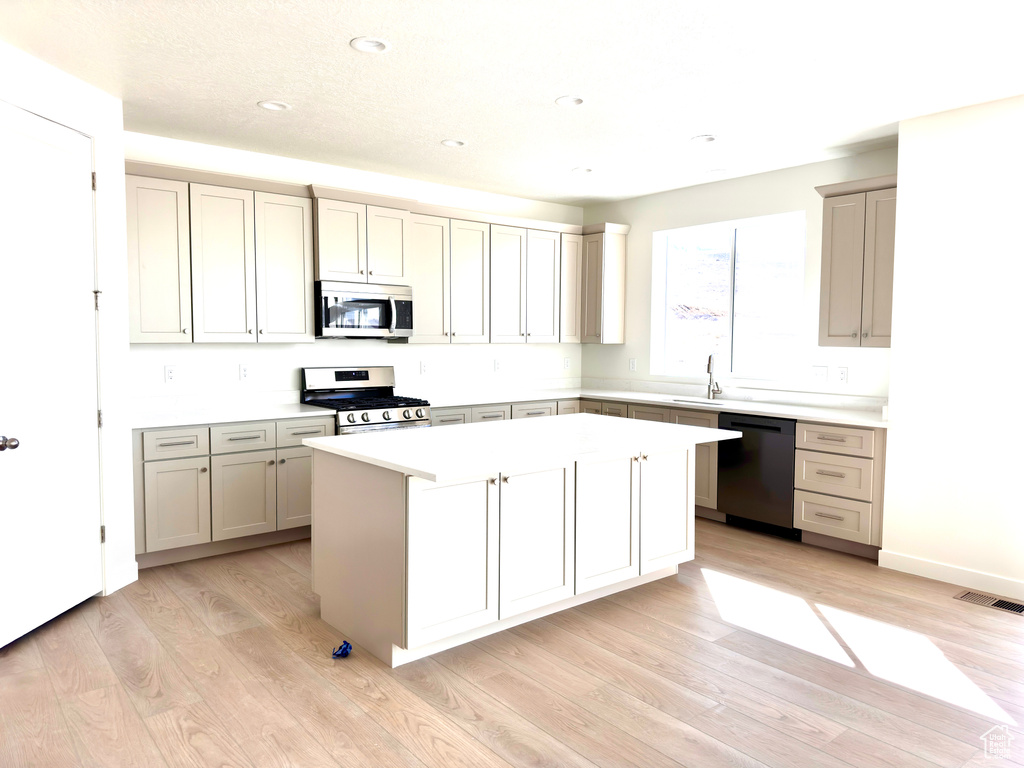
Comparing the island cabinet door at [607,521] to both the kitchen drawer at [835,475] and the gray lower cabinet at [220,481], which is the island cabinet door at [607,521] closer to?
the kitchen drawer at [835,475]

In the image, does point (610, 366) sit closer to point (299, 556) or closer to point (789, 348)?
point (789, 348)

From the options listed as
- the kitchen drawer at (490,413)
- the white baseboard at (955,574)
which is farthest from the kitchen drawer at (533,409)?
the white baseboard at (955,574)

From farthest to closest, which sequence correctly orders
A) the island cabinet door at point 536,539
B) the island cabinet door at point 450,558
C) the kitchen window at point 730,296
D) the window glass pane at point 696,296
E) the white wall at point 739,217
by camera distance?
the window glass pane at point 696,296 → the kitchen window at point 730,296 → the white wall at point 739,217 → the island cabinet door at point 536,539 → the island cabinet door at point 450,558

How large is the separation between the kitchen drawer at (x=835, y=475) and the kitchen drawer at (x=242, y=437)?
340cm

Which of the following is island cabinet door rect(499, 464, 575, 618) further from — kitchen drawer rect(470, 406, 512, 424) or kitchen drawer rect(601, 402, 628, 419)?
kitchen drawer rect(601, 402, 628, 419)

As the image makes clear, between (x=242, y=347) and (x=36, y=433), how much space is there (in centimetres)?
176

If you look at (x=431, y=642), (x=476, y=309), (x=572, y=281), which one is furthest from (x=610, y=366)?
(x=431, y=642)

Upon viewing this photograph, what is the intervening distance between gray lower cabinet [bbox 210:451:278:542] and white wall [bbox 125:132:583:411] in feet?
2.21

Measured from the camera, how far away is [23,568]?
291 centimetres

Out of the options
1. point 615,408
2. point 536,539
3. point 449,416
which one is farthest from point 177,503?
point 615,408

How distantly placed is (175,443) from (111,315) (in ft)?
2.68

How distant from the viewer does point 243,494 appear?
414 cm

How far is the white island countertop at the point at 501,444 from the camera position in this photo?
2598 mm

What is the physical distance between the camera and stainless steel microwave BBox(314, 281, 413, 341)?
466 cm
